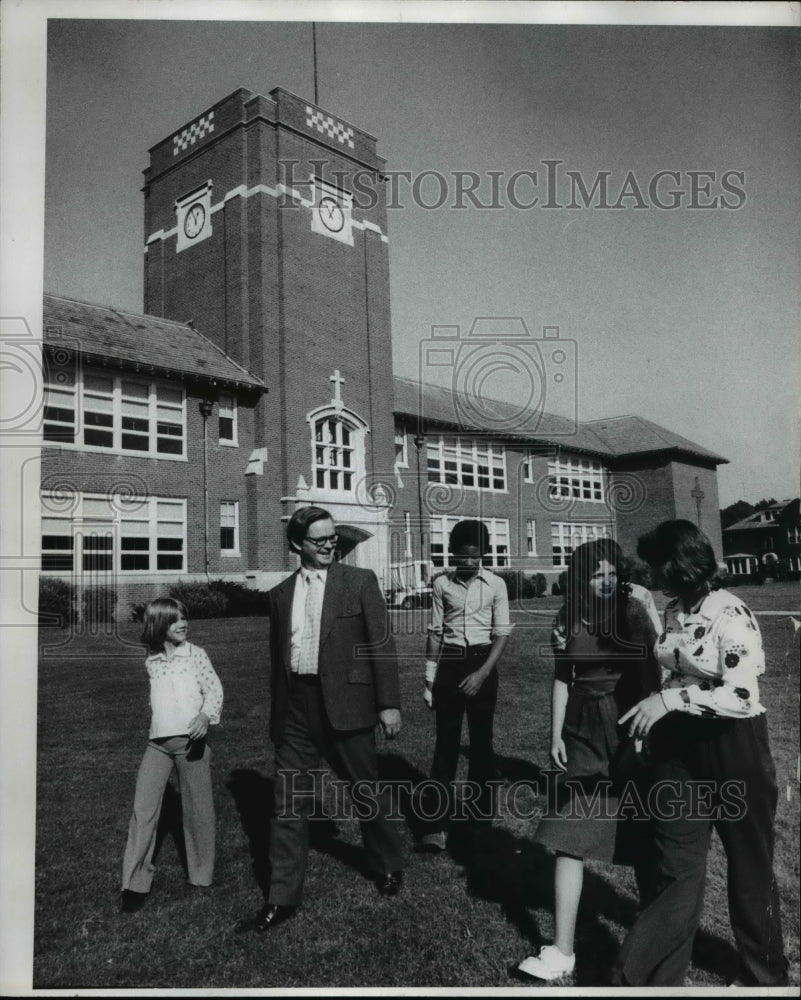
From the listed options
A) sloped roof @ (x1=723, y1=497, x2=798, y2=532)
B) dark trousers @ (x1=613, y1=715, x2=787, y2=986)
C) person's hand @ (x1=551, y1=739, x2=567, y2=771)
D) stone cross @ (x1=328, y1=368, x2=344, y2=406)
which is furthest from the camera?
stone cross @ (x1=328, y1=368, x2=344, y2=406)

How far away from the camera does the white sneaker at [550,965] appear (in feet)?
9.37

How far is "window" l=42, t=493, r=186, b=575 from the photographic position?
12.8ft

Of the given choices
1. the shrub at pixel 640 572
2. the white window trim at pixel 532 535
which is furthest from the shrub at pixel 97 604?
the shrub at pixel 640 572

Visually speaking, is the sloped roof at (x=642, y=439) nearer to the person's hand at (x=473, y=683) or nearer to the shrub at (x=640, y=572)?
the shrub at (x=640, y=572)

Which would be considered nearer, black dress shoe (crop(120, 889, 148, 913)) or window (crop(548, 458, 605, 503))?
black dress shoe (crop(120, 889, 148, 913))

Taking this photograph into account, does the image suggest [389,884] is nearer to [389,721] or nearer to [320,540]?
[389,721]

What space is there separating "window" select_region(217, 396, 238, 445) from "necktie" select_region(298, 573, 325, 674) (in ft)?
4.52

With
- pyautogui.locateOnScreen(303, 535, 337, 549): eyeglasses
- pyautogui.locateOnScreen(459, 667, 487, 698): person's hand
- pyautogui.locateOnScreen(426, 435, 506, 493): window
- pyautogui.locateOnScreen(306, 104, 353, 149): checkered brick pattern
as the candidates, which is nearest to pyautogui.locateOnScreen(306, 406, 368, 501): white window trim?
pyautogui.locateOnScreen(426, 435, 506, 493): window

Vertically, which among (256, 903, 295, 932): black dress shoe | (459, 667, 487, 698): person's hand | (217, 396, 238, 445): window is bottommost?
(256, 903, 295, 932): black dress shoe

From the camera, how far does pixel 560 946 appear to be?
2.85 m

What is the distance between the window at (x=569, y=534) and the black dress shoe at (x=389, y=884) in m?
1.78

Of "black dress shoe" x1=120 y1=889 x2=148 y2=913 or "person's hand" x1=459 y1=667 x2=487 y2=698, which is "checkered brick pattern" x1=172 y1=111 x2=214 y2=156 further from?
"black dress shoe" x1=120 y1=889 x2=148 y2=913

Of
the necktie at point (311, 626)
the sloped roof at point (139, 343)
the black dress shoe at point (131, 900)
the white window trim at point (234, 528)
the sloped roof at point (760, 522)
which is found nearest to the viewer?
the black dress shoe at point (131, 900)

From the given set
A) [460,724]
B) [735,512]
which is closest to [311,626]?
[460,724]
